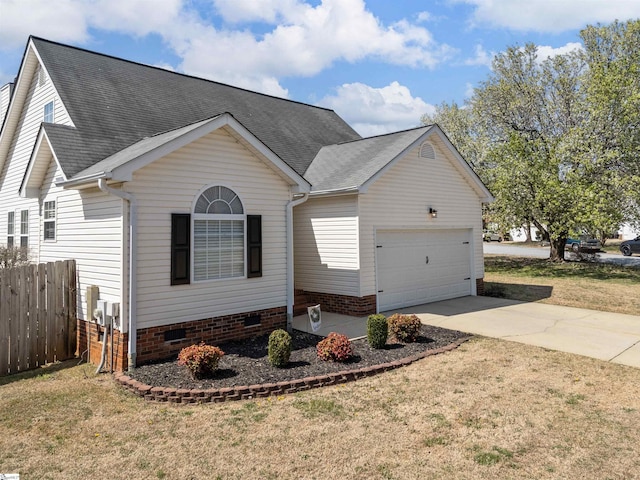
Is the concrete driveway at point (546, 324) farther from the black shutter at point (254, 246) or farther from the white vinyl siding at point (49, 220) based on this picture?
the white vinyl siding at point (49, 220)

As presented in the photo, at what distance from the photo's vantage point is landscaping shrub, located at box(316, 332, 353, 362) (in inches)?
283

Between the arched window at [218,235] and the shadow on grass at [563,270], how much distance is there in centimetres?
1572

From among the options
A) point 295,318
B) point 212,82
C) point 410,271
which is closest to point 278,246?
point 295,318

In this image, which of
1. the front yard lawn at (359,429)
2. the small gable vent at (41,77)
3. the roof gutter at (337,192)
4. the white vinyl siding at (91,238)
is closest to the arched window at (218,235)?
the white vinyl siding at (91,238)

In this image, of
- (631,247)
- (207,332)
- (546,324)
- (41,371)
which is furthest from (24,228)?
(631,247)

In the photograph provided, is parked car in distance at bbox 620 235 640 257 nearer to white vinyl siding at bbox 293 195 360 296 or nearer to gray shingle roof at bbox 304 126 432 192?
gray shingle roof at bbox 304 126 432 192

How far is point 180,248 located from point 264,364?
262 cm

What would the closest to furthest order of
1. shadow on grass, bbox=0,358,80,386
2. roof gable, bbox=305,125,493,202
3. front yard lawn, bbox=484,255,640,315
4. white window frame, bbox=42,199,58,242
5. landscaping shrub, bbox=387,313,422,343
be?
shadow on grass, bbox=0,358,80,386
landscaping shrub, bbox=387,313,422,343
white window frame, bbox=42,199,58,242
roof gable, bbox=305,125,493,202
front yard lawn, bbox=484,255,640,315

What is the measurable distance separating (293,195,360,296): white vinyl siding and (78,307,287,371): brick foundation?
2.50 metres

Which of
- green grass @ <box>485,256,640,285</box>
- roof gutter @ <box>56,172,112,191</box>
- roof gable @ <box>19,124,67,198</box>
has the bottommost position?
green grass @ <box>485,256,640,285</box>

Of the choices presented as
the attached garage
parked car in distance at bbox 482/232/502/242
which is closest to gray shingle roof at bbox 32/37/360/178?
the attached garage

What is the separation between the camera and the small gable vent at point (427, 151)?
1257 centimetres

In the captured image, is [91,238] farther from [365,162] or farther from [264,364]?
[365,162]

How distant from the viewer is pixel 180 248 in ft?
25.4
